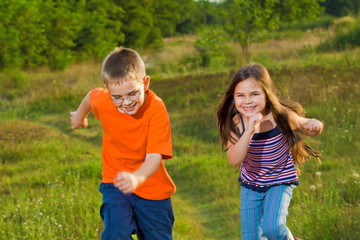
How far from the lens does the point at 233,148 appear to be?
124 inches

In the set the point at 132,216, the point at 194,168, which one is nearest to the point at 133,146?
the point at 132,216

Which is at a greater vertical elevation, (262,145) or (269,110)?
(269,110)

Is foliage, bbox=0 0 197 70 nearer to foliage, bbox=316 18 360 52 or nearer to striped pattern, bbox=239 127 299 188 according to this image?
foliage, bbox=316 18 360 52

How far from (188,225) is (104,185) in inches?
73.5

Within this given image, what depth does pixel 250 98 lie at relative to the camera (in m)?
3.17

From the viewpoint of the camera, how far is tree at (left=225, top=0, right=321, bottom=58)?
1338 cm

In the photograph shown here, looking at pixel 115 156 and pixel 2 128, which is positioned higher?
pixel 115 156

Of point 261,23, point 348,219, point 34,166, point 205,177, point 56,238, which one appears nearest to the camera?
point 348,219

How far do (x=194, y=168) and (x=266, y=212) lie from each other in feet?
12.1

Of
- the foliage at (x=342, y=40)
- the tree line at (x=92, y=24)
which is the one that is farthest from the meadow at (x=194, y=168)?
the foliage at (x=342, y=40)

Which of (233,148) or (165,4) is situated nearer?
(233,148)

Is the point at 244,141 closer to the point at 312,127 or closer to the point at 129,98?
the point at 312,127

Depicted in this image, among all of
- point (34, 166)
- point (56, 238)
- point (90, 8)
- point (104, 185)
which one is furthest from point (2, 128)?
point (90, 8)

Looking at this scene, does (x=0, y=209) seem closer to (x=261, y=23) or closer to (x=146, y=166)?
(x=146, y=166)
